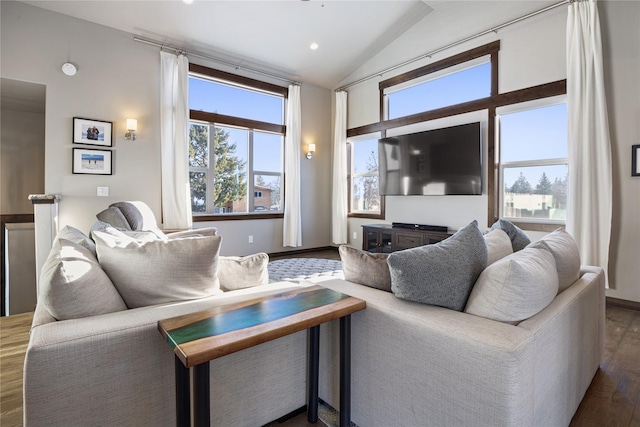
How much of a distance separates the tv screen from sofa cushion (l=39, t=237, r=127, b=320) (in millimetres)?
4076

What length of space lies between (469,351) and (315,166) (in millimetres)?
5197

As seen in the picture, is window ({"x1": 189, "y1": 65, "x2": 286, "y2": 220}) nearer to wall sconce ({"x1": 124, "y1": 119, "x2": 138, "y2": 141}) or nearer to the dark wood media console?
wall sconce ({"x1": 124, "y1": 119, "x2": 138, "y2": 141})

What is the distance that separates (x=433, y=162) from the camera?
4523 mm

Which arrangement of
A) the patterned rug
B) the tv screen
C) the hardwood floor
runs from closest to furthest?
the hardwood floor < the patterned rug < the tv screen

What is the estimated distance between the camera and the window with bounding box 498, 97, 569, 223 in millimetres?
3537

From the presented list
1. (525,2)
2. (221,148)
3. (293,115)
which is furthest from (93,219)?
(525,2)

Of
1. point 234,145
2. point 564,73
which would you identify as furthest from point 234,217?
point 564,73

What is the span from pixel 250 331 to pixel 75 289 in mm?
609

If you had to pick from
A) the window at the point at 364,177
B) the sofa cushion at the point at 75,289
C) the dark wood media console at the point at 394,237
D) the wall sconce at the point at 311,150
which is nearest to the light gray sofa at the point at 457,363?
the sofa cushion at the point at 75,289

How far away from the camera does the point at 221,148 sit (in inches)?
196

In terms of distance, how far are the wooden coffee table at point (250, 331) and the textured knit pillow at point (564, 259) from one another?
3.15 ft

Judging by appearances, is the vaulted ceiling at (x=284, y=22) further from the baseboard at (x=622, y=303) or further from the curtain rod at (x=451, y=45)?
the baseboard at (x=622, y=303)

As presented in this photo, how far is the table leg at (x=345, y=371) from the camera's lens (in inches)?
50.3

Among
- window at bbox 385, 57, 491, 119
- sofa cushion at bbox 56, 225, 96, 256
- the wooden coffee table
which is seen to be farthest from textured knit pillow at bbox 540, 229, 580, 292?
window at bbox 385, 57, 491, 119
